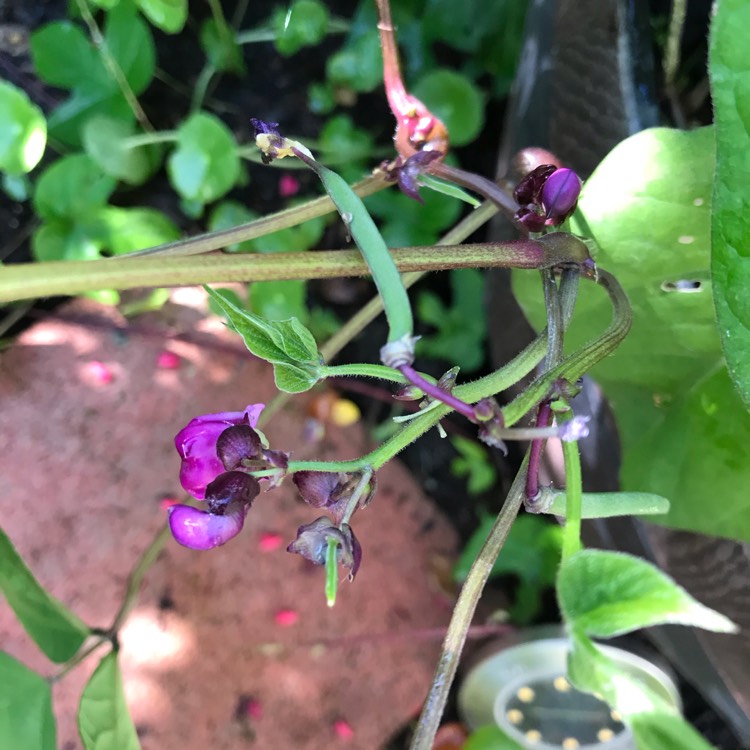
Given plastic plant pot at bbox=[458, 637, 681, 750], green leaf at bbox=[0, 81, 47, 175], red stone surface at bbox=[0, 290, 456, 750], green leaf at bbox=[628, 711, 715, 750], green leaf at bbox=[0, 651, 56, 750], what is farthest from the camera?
plastic plant pot at bbox=[458, 637, 681, 750]

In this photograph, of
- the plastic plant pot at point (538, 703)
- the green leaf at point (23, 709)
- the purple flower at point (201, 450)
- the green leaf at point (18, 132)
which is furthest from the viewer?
the plastic plant pot at point (538, 703)

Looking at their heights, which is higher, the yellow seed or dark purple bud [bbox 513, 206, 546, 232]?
dark purple bud [bbox 513, 206, 546, 232]

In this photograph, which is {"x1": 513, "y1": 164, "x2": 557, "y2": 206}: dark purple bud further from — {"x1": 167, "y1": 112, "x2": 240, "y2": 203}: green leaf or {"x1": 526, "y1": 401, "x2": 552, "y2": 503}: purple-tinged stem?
{"x1": 167, "y1": 112, "x2": 240, "y2": 203}: green leaf

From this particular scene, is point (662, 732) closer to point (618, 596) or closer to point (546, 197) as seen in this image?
point (618, 596)

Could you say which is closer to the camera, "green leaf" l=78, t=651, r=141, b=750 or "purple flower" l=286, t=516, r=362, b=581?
"purple flower" l=286, t=516, r=362, b=581

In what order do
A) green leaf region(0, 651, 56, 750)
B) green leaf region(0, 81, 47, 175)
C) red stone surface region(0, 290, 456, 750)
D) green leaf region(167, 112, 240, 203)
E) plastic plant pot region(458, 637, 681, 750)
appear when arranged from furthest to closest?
1. plastic plant pot region(458, 637, 681, 750)
2. red stone surface region(0, 290, 456, 750)
3. green leaf region(167, 112, 240, 203)
4. green leaf region(0, 81, 47, 175)
5. green leaf region(0, 651, 56, 750)

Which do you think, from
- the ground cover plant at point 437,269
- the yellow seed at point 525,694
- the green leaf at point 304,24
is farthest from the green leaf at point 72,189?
the yellow seed at point 525,694

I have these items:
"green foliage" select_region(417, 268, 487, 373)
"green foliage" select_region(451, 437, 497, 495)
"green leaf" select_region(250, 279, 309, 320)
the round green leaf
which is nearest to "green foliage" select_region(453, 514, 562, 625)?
"green foliage" select_region(451, 437, 497, 495)

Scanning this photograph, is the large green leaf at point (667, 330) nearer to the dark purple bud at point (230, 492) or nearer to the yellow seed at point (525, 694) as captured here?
the dark purple bud at point (230, 492)
